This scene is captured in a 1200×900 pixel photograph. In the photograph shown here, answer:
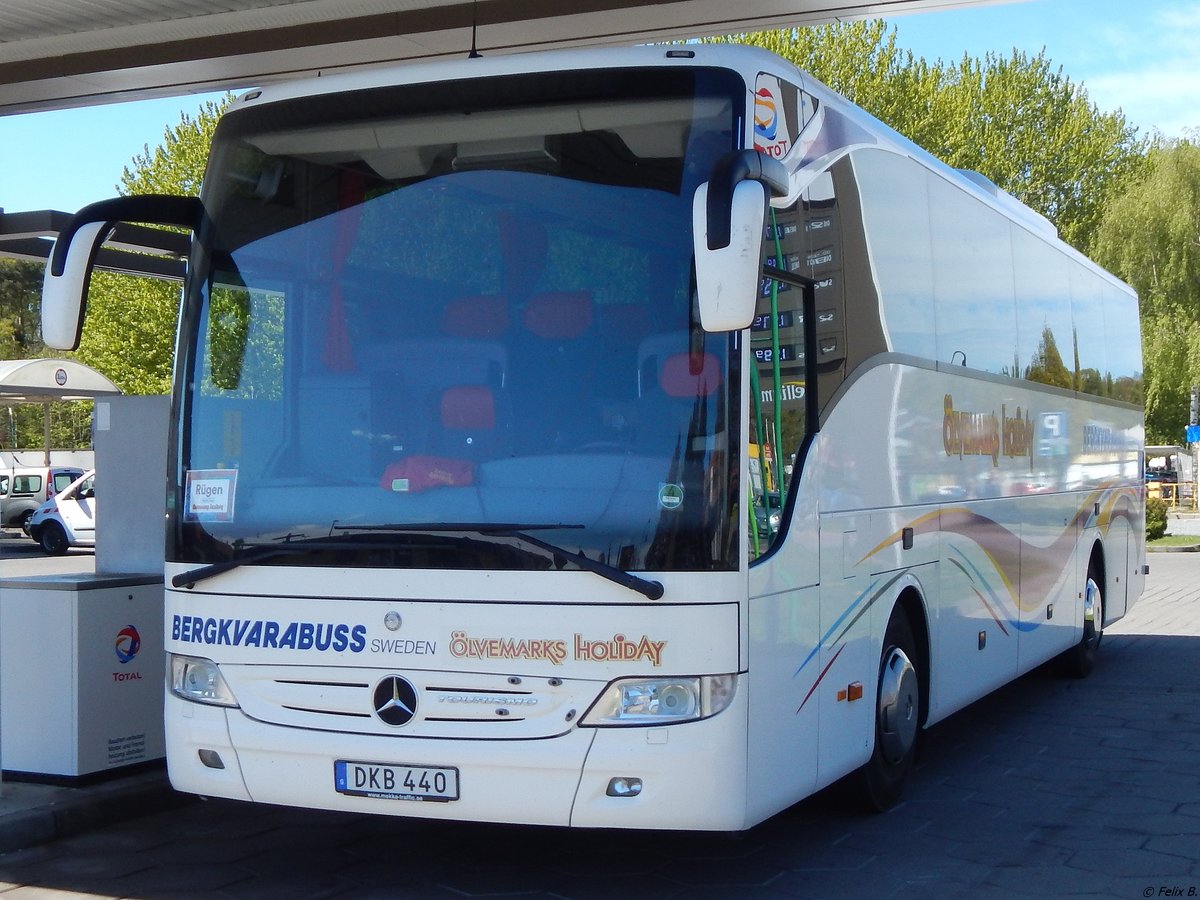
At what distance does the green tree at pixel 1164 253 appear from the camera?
145ft

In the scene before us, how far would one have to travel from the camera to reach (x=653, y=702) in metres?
5.00

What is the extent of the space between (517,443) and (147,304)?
1385 inches

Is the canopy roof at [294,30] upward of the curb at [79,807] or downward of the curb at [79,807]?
upward

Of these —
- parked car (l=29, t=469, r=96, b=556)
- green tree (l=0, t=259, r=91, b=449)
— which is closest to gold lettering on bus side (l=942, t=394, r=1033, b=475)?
parked car (l=29, t=469, r=96, b=556)

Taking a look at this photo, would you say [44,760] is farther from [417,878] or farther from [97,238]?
[97,238]

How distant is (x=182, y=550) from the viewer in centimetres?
566

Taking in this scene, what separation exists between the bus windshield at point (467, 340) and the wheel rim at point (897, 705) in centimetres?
216

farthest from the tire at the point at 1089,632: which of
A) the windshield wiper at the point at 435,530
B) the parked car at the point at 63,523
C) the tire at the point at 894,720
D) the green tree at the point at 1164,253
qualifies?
the green tree at the point at 1164,253

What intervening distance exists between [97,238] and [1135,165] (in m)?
46.8

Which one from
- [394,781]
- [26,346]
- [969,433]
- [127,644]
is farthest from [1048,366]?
[26,346]

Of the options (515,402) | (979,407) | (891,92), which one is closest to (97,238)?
(515,402)

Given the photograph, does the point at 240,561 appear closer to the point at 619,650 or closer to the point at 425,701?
the point at 425,701

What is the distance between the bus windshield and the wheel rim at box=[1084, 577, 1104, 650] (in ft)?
24.8

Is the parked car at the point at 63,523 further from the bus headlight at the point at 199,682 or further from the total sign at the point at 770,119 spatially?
the total sign at the point at 770,119
